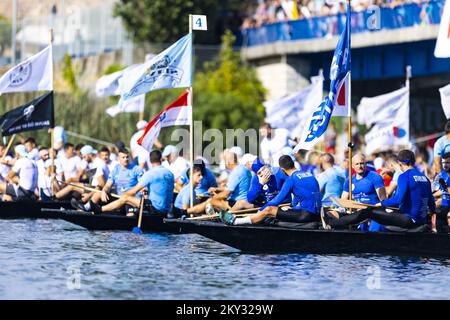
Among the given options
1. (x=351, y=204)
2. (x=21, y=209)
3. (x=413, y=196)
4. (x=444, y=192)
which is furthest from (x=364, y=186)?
(x=21, y=209)

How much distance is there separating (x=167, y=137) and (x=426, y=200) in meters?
28.2

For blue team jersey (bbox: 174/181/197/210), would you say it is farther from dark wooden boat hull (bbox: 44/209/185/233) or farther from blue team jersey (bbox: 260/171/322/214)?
blue team jersey (bbox: 260/171/322/214)

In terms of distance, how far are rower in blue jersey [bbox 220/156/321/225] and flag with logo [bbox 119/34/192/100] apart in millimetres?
4264

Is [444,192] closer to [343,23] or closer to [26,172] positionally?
[26,172]

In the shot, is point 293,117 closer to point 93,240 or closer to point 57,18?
point 93,240

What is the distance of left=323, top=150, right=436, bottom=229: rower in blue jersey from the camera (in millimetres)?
20156

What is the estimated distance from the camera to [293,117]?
34.0m

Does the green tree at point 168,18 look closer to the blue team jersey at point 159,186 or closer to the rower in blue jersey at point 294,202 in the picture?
the blue team jersey at point 159,186

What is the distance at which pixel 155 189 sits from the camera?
24.7 m

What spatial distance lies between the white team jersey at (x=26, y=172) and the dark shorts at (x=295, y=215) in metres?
9.86

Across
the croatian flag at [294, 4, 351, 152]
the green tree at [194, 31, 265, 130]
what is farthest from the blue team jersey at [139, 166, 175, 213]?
the green tree at [194, 31, 265, 130]

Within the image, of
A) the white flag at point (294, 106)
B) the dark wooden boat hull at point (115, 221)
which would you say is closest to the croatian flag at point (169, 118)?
the dark wooden boat hull at point (115, 221)

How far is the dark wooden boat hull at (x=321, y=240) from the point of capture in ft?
67.2
